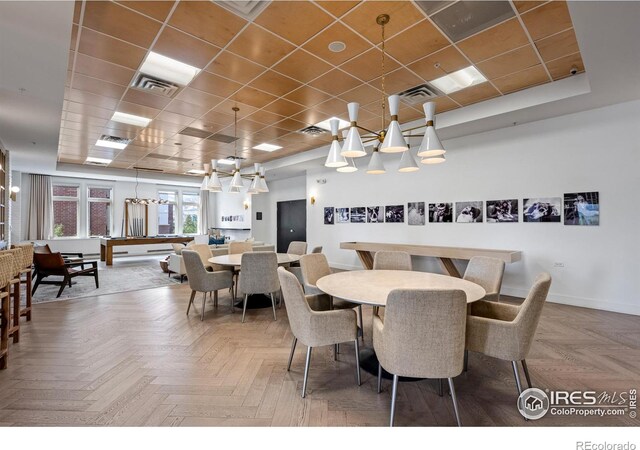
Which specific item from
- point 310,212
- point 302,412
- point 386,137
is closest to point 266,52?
point 386,137

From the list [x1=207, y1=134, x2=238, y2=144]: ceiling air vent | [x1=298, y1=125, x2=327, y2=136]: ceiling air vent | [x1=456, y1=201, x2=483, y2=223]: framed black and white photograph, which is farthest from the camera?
[x1=207, y1=134, x2=238, y2=144]: ceiling air vent

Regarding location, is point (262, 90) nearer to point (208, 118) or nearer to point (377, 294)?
point (208, 118)

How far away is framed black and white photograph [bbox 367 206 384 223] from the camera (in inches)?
280

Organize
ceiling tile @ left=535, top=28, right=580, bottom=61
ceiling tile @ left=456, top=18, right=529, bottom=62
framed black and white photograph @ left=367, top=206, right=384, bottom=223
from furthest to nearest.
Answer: framed black and white photograph @ left=367, top=206, right=384, bottom=223
ceiling tile @ left=535, top=28, right=580, bottom=61
ceiling tile @ left=456, top=18, right=529, bottom=62

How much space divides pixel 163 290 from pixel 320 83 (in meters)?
4.57

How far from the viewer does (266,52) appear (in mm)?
3189

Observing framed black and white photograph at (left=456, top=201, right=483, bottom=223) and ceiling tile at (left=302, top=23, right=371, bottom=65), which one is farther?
framed black and white photograph at (left=456, top=201, right=483, bottom=223)

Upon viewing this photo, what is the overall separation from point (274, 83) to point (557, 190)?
448 cm

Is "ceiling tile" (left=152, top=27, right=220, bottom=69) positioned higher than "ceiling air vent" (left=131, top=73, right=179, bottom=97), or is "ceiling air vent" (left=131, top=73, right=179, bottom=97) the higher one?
"ceiling tile" (left=152, top=27, right=220, bottom=69)

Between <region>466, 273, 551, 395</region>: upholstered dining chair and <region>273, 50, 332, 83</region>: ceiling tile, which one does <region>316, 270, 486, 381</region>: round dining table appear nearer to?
<region>466, 273, 551, 395</region>: upholstered dining chair

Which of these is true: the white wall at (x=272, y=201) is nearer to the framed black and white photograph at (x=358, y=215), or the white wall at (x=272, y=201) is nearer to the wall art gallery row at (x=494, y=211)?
the framed black and white photograph at (x=358, y=215)

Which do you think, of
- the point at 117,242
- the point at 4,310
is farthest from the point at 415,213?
the point at 117,242

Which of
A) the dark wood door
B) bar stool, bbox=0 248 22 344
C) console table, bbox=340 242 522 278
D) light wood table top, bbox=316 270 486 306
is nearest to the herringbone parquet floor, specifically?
bar stool, bbox=0 248 22 344

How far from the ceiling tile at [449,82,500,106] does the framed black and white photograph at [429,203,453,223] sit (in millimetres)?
1998
